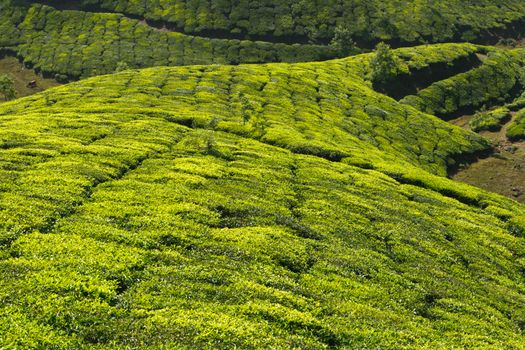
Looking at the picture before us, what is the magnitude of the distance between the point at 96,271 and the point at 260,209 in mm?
15616

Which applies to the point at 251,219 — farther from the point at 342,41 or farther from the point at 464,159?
the point at 342,41

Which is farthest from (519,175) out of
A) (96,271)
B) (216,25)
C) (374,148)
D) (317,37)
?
(216,25)

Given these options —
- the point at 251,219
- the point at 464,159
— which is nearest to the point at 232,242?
the point at 251,219

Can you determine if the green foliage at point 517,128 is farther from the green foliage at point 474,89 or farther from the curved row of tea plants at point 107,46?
the curved row of tea plants at point 107,46

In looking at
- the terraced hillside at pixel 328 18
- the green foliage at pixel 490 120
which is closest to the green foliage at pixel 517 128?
the green foliage at pixel 490 120

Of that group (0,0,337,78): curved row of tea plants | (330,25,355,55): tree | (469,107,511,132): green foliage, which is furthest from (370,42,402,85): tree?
(0,0,337,78): curved row of tea plants

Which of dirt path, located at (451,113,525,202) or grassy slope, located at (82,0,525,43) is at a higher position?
grassy slope, located at (82,0,525,43)

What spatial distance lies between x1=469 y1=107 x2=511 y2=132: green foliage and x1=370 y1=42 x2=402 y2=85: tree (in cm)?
2574

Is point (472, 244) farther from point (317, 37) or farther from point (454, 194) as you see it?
point (317, 37)

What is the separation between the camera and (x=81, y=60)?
456ft

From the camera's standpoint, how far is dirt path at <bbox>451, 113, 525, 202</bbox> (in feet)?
252

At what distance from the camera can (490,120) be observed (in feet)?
354

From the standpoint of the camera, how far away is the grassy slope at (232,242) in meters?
19.1

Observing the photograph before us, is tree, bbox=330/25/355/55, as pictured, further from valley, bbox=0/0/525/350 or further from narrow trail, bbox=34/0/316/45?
valley, bbox=0/0/525/350
